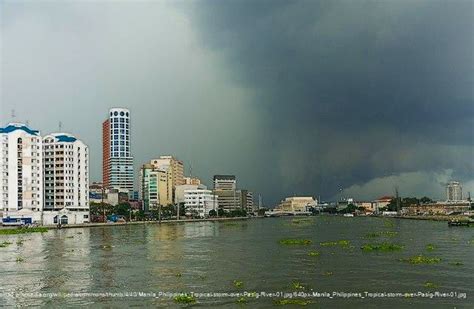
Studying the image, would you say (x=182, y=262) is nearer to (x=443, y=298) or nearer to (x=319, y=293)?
(x=319, y=293)

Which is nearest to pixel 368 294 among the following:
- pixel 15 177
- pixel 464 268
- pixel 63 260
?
pixel 464 268

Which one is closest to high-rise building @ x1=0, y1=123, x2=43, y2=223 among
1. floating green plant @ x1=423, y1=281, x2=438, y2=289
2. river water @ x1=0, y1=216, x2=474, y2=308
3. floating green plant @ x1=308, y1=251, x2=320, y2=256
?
river water @ x1=0, y1=216, x2=474, y2=308

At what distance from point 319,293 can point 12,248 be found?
1681 inches

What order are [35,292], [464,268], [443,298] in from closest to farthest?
[443,298]
[35,292]
[464,268]

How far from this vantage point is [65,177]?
126 meters

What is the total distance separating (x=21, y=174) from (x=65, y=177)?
440 inches

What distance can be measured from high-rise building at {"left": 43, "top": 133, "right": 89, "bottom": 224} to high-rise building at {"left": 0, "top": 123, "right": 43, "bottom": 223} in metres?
5.62

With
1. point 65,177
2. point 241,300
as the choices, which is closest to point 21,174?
point 65,177

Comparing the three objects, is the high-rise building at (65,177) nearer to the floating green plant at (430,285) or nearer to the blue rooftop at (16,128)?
the blue rooftop at (16,128)

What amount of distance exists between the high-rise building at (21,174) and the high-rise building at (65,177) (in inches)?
221

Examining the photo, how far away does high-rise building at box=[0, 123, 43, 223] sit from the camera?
114812mm

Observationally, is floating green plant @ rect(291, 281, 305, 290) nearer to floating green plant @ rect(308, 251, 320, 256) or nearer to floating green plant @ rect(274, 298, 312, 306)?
floating green plant @ rect(274, 298, 312, 306)

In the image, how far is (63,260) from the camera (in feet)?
142

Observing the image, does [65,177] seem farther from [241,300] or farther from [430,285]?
[430,285]
